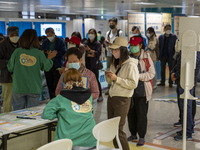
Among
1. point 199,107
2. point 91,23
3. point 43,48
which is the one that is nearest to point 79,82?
point 43,48

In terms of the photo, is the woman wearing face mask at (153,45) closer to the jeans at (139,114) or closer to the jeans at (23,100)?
the jeans at (139,114)

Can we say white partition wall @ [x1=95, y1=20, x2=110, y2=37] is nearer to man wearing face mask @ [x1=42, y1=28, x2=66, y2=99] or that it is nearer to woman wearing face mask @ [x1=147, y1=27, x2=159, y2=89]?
woman wearing face mask @ [x1=147, y1=27, x2=159, y2=89]

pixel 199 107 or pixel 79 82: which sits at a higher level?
pixel 79 82

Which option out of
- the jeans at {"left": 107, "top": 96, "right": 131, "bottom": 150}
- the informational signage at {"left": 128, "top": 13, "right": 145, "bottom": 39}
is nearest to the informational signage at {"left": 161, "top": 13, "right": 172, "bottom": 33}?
the informational signage at {"left": 128, "top": 13, "right": 145, "bottom": 39}

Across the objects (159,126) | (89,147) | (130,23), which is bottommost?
(159,126)

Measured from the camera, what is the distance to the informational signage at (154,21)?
12148 millimetres

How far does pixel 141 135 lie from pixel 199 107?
10.6 feet

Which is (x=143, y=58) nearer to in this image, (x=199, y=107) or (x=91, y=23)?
(x=199, y=107)

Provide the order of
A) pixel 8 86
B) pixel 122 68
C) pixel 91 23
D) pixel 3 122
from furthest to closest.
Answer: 1. pixel 91 23
2. pixel 8 86
3. pixel 122 68
4. pixel 3 122

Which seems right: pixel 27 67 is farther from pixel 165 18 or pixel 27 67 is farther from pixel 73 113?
pixel 165 18

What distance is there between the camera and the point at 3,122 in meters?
4.05

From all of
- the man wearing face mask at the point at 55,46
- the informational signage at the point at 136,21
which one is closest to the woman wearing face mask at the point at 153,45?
the informational signage at the point at 136,21

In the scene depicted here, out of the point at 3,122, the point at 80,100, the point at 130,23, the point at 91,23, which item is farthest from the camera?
the point at 91,23

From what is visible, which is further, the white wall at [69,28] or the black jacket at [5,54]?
the white wall at [69,28]
